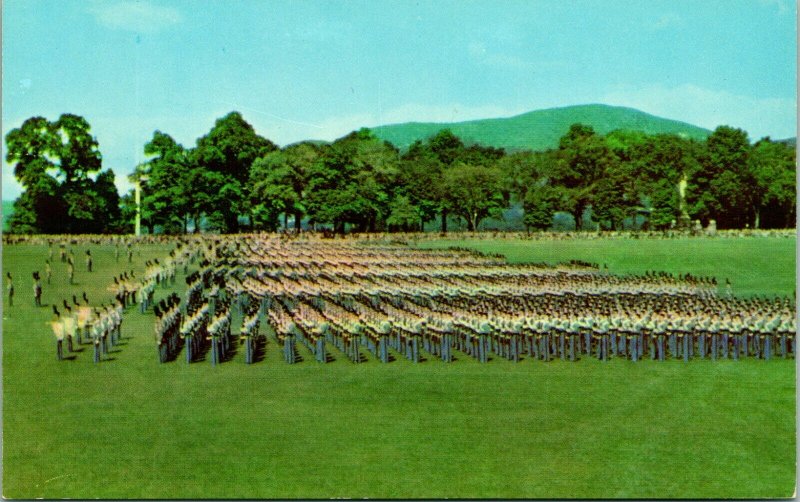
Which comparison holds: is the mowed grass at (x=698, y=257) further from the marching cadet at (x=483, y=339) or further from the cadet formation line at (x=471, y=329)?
the marching cadet at (x=483, y=339)

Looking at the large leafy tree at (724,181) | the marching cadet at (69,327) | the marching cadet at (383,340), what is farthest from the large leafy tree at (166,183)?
the marching cadet at (383,340)

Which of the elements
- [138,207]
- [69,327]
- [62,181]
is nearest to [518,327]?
[69,327]

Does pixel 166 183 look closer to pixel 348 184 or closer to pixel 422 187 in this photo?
pixel 348 184

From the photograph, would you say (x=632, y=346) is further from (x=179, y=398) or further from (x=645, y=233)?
(x=645, y=233)

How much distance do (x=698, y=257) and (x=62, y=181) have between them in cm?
3383

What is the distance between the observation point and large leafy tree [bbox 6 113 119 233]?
37938 millimetres

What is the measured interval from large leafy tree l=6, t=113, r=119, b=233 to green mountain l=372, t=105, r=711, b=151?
33.1 m

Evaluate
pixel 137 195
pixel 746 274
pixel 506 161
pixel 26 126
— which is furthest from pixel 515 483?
pixel 506 161

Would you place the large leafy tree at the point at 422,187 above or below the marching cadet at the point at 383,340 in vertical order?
above

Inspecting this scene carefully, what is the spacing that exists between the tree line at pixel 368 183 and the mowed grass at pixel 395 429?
23.3m

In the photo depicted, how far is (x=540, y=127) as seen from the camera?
13075 cm

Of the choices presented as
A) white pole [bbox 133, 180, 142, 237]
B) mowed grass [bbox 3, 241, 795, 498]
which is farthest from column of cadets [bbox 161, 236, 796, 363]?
white pole [bbox 133, 180, 142, 237]

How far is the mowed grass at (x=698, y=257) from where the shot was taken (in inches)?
1255

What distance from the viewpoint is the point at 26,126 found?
34.1 m
